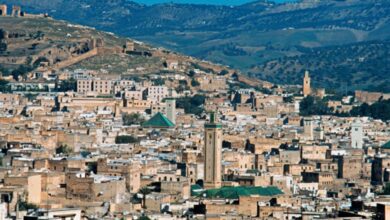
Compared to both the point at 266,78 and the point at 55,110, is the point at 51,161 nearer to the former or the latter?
the point at 55,110

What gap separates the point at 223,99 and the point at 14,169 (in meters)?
51.6

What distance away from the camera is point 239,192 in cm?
→ 5372

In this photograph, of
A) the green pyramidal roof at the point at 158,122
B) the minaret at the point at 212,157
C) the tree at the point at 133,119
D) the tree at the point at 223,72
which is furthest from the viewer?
the tree at the point at 223,72

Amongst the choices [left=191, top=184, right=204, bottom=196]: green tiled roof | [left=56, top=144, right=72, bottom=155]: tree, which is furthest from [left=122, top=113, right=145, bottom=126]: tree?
[left=191, top=184, right=204, bottom=196]: green tiled roof

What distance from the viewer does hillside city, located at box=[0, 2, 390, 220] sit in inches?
2019

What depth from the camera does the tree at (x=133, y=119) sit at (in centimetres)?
8888

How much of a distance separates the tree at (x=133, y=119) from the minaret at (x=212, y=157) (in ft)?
89.9

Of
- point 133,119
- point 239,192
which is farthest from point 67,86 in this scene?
point 239,192

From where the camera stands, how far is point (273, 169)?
6575cm

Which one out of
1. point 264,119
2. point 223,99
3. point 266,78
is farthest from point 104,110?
point 266,78

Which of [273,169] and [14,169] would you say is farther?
[273,169]

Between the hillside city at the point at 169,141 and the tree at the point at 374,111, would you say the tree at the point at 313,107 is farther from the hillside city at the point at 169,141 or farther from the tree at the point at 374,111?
the tree at the point at 374,111

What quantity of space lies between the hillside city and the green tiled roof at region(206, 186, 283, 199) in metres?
0.08

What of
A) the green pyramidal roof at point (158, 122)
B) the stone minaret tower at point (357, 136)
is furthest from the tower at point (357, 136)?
the green pyramidal roof at point (158, 122)
